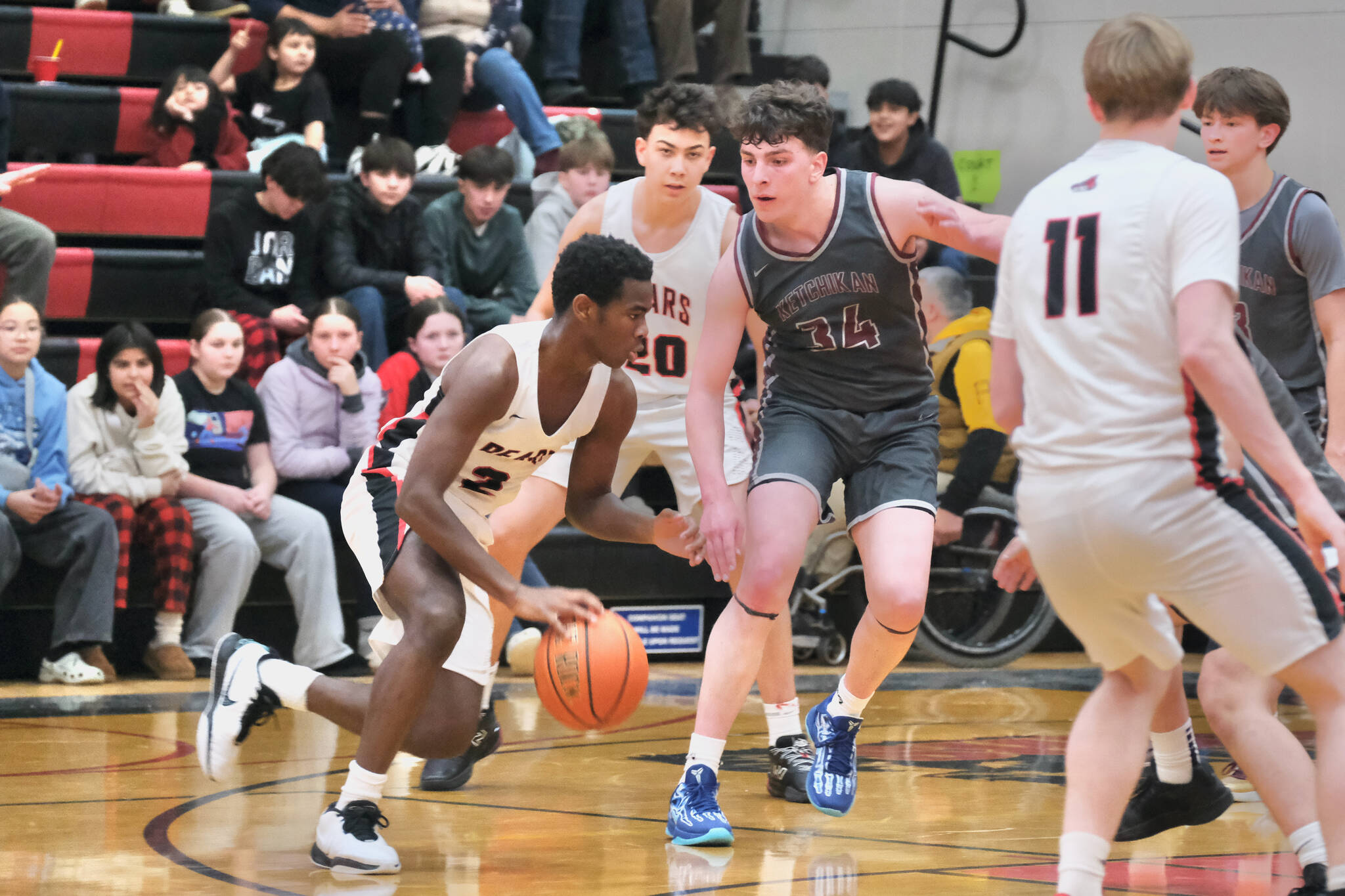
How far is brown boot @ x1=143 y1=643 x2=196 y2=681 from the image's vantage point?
21.0 feet

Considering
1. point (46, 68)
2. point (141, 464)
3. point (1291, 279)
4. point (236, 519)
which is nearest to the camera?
point (1291, 279)

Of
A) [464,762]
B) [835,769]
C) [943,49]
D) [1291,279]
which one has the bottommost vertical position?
[464,762]

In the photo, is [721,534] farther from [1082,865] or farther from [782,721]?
[1082,865]

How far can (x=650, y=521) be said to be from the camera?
3.86 meters

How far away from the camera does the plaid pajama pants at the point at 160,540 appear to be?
634 cm

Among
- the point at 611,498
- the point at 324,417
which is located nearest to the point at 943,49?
the point at 324,417

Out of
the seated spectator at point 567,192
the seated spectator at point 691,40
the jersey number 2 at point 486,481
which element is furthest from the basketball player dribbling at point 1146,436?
the seated spectator at point 691,40

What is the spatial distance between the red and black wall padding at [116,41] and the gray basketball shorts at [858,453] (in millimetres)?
5887

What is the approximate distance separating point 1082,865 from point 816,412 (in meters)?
1.59

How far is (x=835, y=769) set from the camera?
4.05 metres

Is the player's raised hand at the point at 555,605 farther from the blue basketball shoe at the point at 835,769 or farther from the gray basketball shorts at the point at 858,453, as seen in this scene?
the blue basketball shoe at the point at 835,769

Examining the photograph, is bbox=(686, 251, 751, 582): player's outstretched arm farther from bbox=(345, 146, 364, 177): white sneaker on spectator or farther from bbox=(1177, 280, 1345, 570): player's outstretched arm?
bbox=(345, 146, 364, 177): white sneaker on spectator

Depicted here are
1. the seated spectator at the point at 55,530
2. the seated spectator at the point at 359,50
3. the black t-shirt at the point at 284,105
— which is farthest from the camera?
the seated spectator at the point at 359,50

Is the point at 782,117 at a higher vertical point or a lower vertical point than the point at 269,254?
higher
